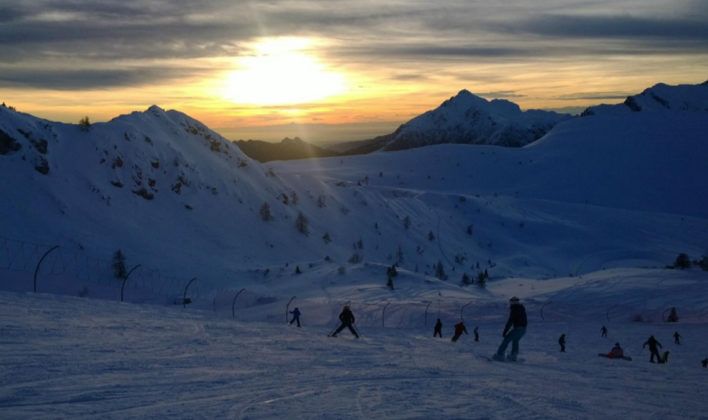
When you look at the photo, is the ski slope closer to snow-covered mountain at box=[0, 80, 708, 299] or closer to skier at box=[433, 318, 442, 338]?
skier at box=[433, 318, 442, 338]

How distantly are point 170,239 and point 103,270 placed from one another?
354 inches

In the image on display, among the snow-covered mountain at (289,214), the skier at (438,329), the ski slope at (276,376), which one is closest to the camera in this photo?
the ski slope at (276,376)

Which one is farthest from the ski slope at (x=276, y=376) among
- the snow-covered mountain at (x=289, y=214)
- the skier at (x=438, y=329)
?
the snow-covered mountain at (x=289, y=214)

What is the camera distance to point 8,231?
46469 mm

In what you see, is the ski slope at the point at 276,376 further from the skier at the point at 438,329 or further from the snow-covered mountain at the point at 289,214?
the snow-covered mountain at the point at 289,214

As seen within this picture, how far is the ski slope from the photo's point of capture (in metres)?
10.2

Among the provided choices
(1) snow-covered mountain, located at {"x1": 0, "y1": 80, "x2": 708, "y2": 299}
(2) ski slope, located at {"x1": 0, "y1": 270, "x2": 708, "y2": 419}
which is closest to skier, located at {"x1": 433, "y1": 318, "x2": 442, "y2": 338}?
(2) ski slope, located at {"x1": 0, "y1": 270, "x2": 708, "y2": 419}

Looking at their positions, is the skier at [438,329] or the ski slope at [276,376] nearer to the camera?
the ski slope at [276,376]

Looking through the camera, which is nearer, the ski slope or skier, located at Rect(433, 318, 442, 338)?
the ski slope

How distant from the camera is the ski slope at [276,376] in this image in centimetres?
1022

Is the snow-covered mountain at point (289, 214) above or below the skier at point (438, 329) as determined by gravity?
above

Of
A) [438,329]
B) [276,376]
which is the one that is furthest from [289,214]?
[276,376]

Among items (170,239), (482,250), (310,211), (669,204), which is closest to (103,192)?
(170,239)

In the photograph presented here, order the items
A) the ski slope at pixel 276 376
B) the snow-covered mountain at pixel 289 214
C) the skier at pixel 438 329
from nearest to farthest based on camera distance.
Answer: the ski slope at pixel 276 376 < the skier at pixel 438 329 < the snow-covered mountain at pixel 289 214
